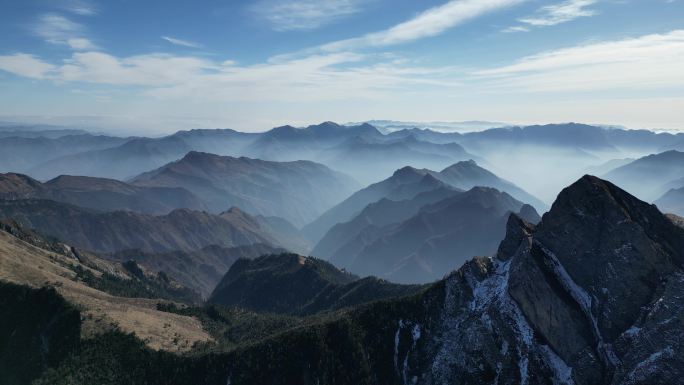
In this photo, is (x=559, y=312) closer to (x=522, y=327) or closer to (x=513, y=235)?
(x=522, y=327)

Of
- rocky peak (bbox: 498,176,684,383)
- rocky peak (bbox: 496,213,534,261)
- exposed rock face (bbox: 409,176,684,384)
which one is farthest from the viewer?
rocky peak (bbox: 496,213,534,261)

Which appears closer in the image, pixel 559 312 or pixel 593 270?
pixel 559 312

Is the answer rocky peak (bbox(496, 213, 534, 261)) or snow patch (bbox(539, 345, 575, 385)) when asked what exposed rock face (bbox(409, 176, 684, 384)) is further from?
rocky peak (bbox(496, 213, 534, 261))

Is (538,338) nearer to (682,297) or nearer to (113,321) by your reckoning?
(682,297)

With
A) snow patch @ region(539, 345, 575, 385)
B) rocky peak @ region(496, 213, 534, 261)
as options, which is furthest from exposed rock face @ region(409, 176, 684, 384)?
rocky peak @ region(496, 213, 534, 261)

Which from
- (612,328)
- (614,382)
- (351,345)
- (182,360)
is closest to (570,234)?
(612,328)

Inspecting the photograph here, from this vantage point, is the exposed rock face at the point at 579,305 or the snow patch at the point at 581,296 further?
the snow patch at the point at 581,296

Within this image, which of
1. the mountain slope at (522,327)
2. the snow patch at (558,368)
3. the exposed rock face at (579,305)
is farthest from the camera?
the snow patch at (558,368)

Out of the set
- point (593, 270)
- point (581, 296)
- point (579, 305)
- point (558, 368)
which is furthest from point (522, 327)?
point (593, 270)

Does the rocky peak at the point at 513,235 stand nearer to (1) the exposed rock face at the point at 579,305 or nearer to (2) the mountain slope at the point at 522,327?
(2) the mountain slope at the point at 522,327

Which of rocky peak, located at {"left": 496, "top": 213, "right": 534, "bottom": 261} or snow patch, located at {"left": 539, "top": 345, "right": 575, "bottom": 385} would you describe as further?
rocky peak, located at {"left": 496, "top": 213, "right": 534, "bottom": 261}

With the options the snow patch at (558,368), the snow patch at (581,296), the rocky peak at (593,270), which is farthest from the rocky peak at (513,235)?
the snow patch at (558,368)
